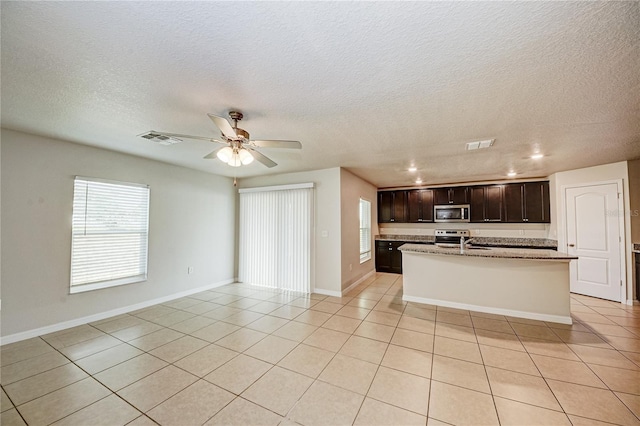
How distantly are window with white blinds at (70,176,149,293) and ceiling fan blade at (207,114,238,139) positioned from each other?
2770mm

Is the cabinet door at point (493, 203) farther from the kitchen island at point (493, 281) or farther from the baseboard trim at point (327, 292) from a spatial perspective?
the baseboard trim at point (327, 292)

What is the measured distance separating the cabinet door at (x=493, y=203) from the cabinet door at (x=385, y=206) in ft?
7.42

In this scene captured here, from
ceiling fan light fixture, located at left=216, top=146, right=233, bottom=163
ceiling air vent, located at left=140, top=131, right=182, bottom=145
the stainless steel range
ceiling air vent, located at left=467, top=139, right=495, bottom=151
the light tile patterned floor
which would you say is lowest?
the light tile patterned floor

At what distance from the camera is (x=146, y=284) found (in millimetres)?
4160

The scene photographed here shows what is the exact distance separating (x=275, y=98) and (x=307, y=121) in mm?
551

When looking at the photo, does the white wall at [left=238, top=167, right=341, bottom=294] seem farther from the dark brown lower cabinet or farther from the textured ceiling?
the dark brown lower cabinet

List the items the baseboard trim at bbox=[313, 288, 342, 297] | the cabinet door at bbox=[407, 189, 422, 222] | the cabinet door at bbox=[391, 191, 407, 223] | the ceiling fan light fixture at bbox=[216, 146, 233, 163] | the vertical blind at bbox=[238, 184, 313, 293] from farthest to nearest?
the cabinet door at bbox=[391, 191, 407, 223], the cabinet door at bbox=[407, 189, 422, 222], the vertical blind at bbox=[238, 184, 313, 293], the baseboard trim at bbox=[313, 288, 342, 297], the ceiling fan light fixture at bbox=[216, 146, 233, 163]

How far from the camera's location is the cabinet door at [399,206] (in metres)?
6.88

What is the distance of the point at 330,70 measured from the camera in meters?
1.80

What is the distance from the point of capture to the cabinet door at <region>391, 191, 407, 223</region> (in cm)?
688

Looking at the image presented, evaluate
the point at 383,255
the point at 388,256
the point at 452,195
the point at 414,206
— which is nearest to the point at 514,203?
the point at 452,195

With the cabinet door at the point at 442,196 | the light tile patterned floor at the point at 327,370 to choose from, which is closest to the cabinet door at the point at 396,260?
the cabinet door at the point at 442,196

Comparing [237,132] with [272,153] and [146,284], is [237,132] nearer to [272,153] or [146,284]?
[272,153]

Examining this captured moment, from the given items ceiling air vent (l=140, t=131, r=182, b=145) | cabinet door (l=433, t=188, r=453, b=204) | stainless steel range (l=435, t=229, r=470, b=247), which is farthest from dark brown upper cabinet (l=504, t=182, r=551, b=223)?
ceiling air vent (l=140, t=131, r=182, b=145)
